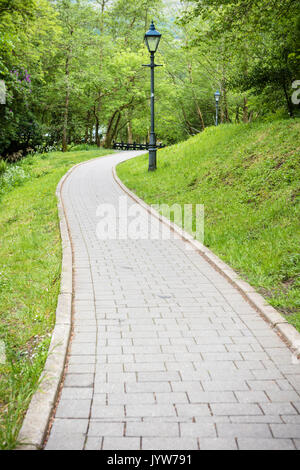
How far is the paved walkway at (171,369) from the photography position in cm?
316

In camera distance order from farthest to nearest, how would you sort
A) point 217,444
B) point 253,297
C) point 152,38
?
point 152,38, point 253,297, point 217,444

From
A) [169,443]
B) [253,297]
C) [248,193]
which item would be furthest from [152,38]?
[169,443]

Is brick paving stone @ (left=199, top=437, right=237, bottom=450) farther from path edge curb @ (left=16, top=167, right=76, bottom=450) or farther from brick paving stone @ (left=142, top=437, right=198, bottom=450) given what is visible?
path edge curb @ (left=16, top=167, right=76, bottom=450)

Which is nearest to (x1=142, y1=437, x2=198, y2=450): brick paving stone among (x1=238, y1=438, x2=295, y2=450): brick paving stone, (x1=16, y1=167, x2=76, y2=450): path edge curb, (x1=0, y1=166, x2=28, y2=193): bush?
Result: (x1=238, y1=438, x2=295, y2=450): brick paving stone

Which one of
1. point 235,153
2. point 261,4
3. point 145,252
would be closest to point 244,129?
point 235,153

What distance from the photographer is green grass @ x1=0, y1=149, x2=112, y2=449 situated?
365cm

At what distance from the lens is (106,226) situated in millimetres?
10102

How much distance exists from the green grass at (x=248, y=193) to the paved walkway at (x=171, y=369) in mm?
670

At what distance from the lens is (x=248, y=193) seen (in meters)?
10.2

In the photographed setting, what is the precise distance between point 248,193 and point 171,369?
6903mm

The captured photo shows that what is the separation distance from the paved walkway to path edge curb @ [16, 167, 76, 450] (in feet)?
0.30

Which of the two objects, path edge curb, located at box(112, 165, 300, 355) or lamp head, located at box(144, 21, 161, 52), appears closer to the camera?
path edge curb, located at box(112, 165, 300, 355)

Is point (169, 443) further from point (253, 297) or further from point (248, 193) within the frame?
point (248, 193)

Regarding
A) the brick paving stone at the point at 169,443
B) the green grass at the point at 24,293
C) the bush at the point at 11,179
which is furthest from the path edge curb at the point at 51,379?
the bush at the point at 11,179
